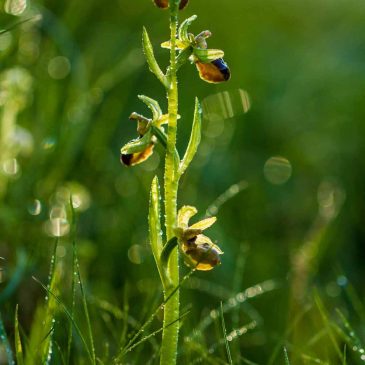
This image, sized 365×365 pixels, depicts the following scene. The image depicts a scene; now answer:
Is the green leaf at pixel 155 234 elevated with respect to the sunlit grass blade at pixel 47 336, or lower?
elevated

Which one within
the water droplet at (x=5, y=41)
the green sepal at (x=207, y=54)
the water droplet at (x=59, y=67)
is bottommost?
the water droplet at (x=59, y=67)

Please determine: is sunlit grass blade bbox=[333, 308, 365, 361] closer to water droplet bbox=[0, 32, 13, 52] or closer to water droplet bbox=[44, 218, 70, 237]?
water droplet bbox=[44, 218, 70, 237]

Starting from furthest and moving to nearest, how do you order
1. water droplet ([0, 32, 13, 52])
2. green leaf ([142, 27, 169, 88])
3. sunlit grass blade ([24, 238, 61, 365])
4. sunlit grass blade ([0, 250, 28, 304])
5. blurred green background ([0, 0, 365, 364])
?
water droplet ([0, 32, 13, 52]), blurred green background ([0, 0, 365, 364]), sunlit grass blade ([0, 250, 28, 304]), green leaf ([142, 27, 169, 88]), sunlit grass blade ([24, 238, 61, 365])

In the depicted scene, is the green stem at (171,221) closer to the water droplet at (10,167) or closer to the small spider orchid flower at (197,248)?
the small spider orchid flower at (197,248)

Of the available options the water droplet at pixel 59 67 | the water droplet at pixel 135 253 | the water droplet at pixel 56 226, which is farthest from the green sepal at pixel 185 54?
the water droplet at pixel 59 67

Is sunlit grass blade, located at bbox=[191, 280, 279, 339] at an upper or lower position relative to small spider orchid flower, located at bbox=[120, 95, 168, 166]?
lower

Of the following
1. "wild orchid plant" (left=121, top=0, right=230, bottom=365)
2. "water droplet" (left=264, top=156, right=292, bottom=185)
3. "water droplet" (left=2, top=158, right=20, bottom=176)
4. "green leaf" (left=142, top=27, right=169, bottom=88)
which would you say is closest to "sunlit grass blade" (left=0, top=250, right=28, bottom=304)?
"water droplet" (left=2, top=158, right=20, bottom=176)
